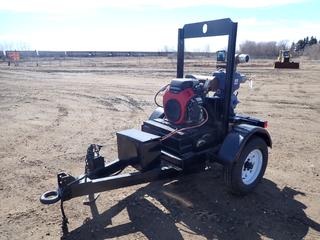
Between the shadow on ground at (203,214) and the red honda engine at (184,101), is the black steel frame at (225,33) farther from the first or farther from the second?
the shadow on ground at (203,214)

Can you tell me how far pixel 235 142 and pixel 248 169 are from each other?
2.02 feet

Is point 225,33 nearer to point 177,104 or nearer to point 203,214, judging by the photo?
point 177,104

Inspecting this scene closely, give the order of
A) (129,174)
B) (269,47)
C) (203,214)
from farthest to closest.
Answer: (269,47) < (203,214) < (129,174)

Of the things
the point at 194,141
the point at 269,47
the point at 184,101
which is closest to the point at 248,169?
the point at 194,141

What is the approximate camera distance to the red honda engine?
404 centimetres

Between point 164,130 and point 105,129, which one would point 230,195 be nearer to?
point 164,130

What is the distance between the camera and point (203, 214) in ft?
12.5

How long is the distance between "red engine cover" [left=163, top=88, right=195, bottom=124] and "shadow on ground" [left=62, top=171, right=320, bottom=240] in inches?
41.0

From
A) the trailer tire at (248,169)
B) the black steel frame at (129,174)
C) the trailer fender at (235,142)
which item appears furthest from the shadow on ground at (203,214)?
the trailer fender at (235,142)

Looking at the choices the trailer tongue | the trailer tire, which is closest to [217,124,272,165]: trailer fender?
the trailer tongue

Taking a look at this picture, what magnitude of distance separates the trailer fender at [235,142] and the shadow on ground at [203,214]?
64 centimetres

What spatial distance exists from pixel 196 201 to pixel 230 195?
0.51 m

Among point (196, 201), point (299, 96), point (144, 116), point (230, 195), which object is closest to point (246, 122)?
point (230, 195)

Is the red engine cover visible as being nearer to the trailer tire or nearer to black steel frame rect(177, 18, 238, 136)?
black steel frame rect(177, 18, 238, 136)
